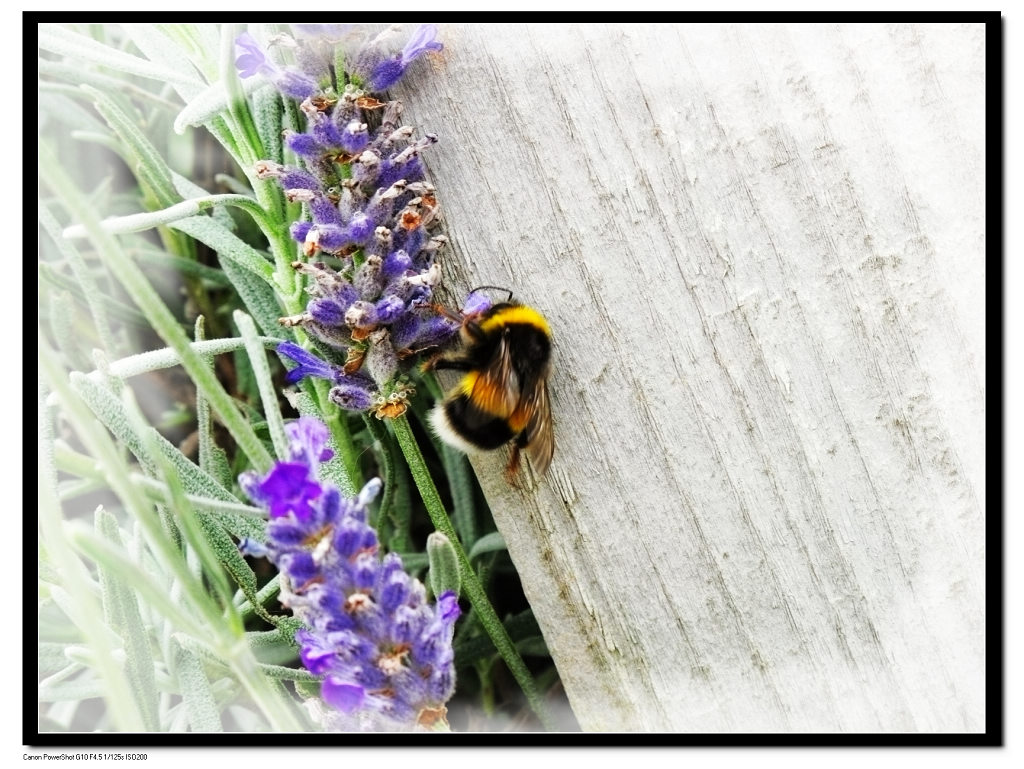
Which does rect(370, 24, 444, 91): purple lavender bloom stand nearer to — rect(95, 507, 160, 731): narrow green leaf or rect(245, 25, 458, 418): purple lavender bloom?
rect(245, 25, 458, 418): purple lavender bloom

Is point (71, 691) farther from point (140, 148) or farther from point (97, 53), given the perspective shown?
point (97, 53)

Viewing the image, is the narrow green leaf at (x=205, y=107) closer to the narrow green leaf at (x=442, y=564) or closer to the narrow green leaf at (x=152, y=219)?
the narrow green leaf at (x=152, y=219)

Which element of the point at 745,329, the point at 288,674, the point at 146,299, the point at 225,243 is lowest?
the point at 288,674

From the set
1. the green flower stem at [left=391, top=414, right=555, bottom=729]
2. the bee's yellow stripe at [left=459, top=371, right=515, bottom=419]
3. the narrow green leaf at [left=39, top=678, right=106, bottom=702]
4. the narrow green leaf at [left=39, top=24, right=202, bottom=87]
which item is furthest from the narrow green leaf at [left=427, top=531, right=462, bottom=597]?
the narrow green leaf at [left=39, top=24, right=202, bottom=87]

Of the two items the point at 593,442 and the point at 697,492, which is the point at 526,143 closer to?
the point at 593,442

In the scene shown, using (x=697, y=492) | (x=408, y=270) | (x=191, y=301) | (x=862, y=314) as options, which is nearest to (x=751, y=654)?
(x=697, y=492)

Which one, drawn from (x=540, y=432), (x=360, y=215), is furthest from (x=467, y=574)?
(x=360, y=215)

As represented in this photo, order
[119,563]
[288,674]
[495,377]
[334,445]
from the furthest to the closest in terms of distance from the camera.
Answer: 1. [334,445]
2. [288,674]
3. [495,377]
4. [119,563]
